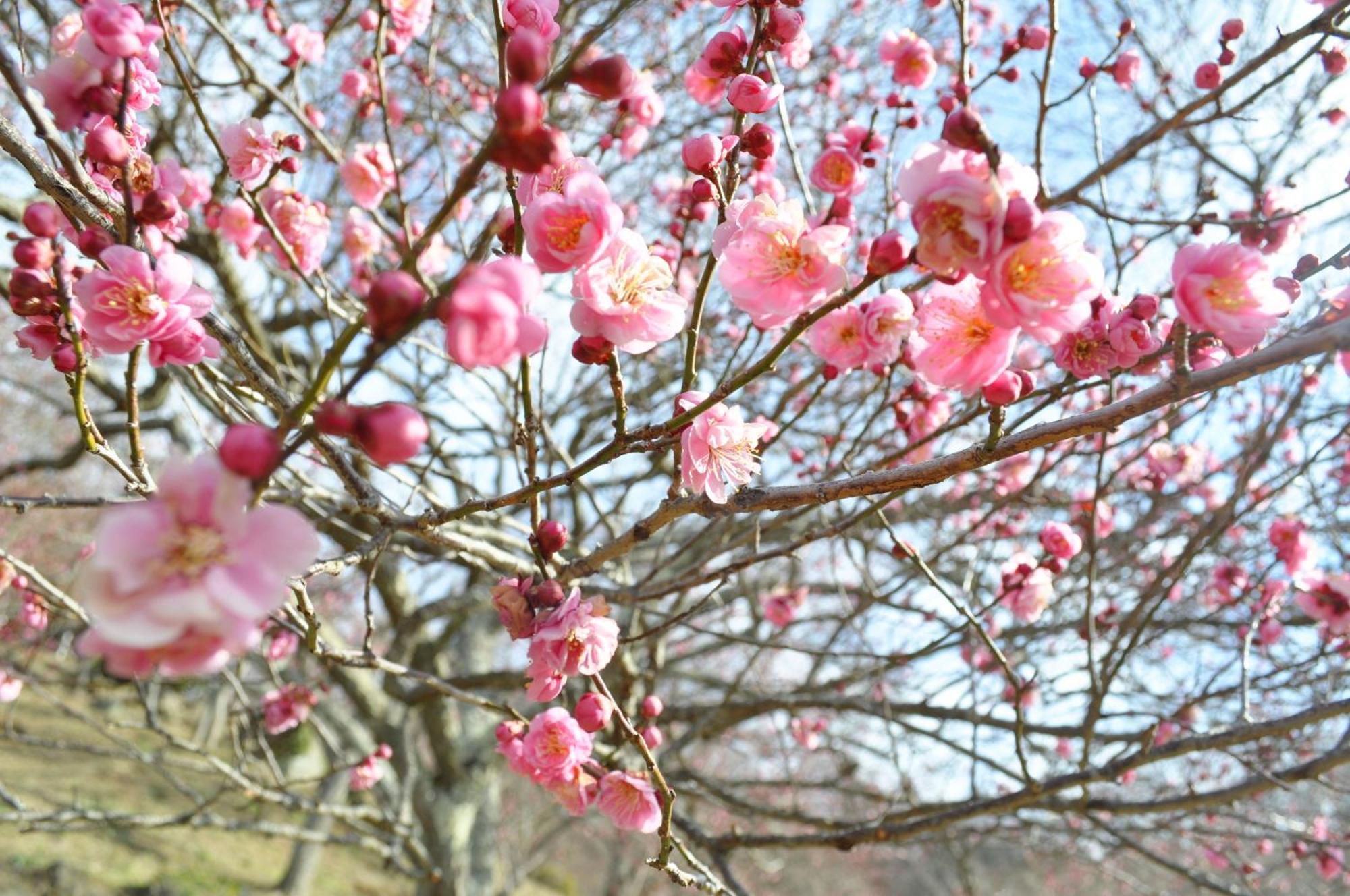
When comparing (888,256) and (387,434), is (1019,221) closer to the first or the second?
(888,256)

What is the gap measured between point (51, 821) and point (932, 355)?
3468mm

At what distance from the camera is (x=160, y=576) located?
0.69 meters

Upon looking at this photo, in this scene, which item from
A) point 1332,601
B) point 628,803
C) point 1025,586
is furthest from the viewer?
point 1332,601

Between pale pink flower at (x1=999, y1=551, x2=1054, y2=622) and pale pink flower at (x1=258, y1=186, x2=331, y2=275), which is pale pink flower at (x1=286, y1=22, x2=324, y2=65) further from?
pale pink flower at (x1=999, y1=551, x2=1054, y2=622)

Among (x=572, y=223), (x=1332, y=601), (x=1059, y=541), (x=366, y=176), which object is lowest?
(x=572, y=223)

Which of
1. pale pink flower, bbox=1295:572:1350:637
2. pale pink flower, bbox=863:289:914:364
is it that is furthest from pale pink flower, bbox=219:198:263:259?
pale pink flower, bbox=1295:572:1350:637

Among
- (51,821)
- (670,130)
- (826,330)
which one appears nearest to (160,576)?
(826,330)

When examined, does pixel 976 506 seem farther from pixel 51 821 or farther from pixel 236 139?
pixel 51 821

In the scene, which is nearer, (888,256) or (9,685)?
(888,256)

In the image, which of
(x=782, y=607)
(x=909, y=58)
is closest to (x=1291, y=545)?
(x=782, y=607)

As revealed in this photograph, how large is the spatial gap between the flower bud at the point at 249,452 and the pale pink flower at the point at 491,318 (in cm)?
18

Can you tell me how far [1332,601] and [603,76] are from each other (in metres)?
2.71

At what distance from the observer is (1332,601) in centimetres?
240

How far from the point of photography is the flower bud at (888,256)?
0.94 meters
